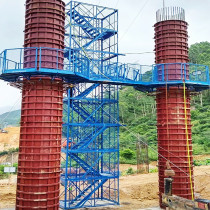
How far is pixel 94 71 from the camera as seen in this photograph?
18.2 meters

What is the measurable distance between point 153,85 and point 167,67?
1563mm

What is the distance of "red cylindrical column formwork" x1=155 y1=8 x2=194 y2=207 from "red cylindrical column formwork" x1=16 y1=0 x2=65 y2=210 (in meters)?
7.39

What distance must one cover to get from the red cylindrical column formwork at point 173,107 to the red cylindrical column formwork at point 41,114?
7.39 metres

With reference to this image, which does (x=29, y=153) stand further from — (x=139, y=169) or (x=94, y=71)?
(x=139, y=169)

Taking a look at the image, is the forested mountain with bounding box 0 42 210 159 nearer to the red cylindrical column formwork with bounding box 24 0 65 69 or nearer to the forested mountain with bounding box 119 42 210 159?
the forested mountain with bounding box 119 42 210 159

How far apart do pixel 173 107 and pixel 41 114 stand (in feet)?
29.9

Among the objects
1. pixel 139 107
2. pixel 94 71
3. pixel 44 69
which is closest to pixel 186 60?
pixel 94 71

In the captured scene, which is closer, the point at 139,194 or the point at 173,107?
the point at 173,107

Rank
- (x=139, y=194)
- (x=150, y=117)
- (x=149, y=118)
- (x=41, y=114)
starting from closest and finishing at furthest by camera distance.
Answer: (x=41, y=114) < (x=139, y=194) < (x=149, y=118) < (x=150, y=117)

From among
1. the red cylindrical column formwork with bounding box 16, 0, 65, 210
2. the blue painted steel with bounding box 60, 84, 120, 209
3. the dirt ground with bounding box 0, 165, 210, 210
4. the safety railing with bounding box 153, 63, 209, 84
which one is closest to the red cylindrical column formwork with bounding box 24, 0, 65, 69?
the red cylindrical column formwork with bounding box 16, 0, 65, 210

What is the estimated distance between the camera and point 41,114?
553 inches

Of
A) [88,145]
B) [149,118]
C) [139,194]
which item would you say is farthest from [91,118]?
[149,118]

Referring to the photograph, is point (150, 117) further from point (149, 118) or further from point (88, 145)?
point (88, 145)

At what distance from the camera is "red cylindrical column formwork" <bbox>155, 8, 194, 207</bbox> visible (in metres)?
17.6
